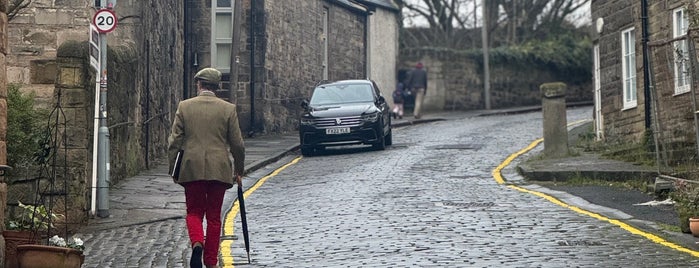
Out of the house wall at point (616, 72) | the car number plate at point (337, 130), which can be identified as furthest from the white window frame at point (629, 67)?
the car number plate at point (337, 130)

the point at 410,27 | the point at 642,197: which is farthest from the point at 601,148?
the point at 410,27

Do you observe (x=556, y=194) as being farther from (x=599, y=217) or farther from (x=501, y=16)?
(x=501, y=16)

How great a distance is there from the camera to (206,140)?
432 inches

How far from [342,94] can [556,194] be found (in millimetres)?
Result: 11407

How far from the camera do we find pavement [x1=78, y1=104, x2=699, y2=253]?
48.8 ft

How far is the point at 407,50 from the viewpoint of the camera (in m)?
47.9

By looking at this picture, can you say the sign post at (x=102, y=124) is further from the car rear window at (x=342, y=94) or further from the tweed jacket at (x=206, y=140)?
the car rear window at (x=342, y=94)

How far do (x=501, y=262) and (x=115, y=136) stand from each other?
9555 mm

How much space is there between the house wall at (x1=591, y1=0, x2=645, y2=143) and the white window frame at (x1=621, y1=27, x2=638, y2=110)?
0.12 meters

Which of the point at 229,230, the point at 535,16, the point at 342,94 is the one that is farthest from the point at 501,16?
the point at 229,230

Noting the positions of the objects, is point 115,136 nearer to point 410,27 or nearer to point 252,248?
point 252,248

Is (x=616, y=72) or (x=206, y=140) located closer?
(x=206, y=140)

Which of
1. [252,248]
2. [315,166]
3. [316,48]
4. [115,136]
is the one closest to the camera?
[252,248]

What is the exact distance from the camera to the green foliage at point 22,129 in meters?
14.2
